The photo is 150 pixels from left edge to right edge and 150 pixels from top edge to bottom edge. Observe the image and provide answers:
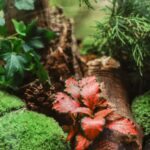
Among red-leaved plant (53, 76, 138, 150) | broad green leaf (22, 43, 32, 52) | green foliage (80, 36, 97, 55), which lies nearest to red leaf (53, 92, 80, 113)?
red-leaved plant (53, 76, 138, 150)

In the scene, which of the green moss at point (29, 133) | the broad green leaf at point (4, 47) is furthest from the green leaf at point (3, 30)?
the green moss at point (29, 133)

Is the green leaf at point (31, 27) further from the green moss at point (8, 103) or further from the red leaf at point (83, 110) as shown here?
the red leaf at point (83, 110)

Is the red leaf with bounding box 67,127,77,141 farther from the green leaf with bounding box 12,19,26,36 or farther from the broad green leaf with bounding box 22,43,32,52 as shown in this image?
the green leaf with bounding box 12,19,26,36

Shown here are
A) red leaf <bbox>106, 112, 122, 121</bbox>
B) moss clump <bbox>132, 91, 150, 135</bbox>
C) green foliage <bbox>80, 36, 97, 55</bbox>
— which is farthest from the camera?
green foliage <bbox>80, 36, 97, 55</bbox>

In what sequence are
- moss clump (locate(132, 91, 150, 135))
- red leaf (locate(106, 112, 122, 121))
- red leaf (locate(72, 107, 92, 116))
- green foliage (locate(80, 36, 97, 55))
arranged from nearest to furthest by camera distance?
red leaf (locate(72, 107, 92, 116))
red leaf (locate(106, 112, 122, 121))
moss clump (locate(132, 91, 150, 135))
green foliage (locate(80, 36, 97, 55))

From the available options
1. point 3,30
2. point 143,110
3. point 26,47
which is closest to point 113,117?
point 143,110

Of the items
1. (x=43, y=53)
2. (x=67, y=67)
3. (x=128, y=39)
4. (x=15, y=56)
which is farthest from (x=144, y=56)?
(x=15, y=56)
